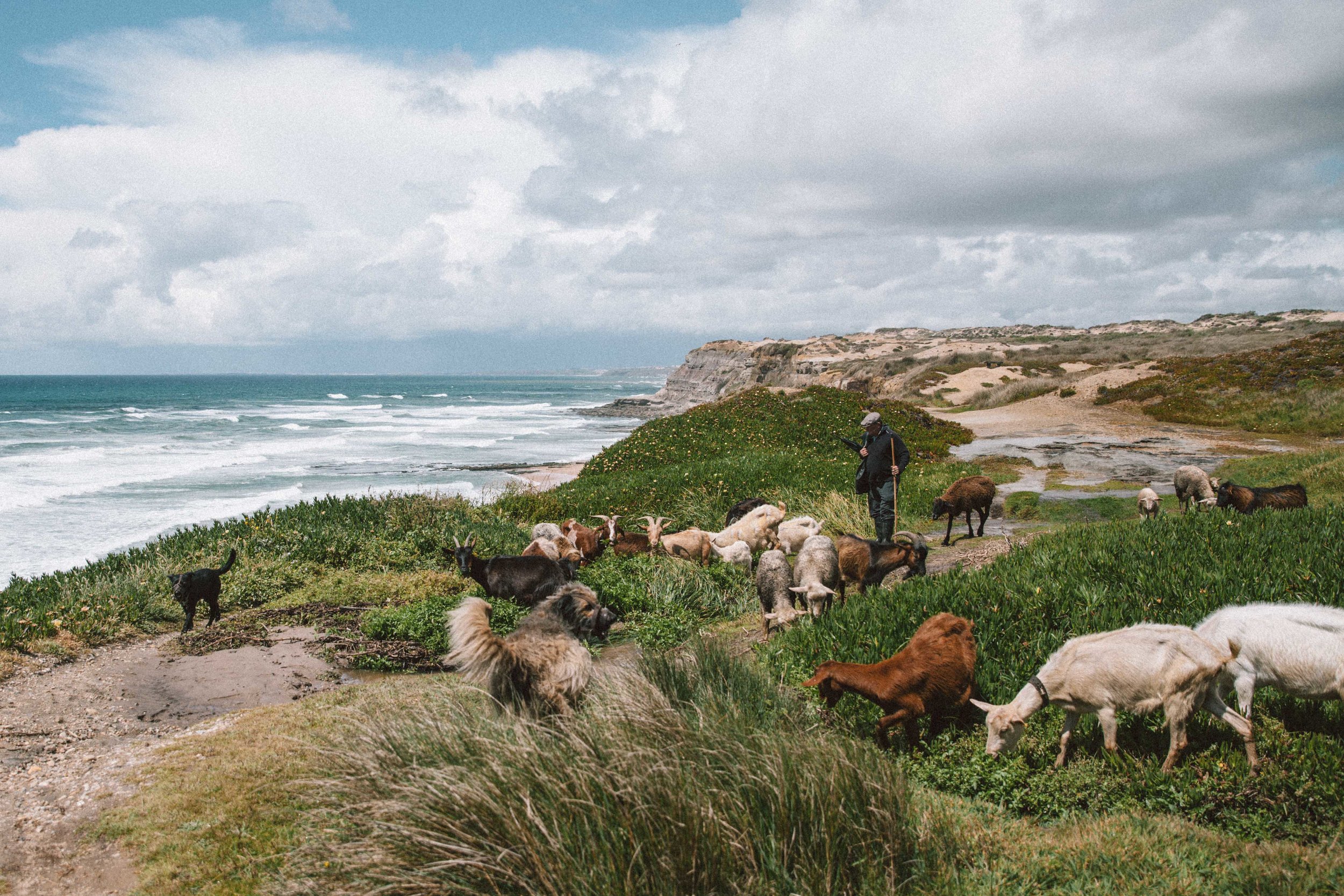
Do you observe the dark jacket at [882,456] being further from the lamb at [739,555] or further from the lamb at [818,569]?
the lamb at [818,569]

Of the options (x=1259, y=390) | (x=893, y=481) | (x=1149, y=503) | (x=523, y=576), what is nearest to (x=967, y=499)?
(x=893, y=481)

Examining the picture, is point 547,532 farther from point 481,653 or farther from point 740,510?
point 481,653

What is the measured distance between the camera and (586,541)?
45.0 ft

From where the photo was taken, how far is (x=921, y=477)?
18.6 m

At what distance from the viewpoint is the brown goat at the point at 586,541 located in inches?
531

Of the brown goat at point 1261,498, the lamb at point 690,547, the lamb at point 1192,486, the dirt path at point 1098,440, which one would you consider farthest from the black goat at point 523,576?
the dirt path at point 1098,440

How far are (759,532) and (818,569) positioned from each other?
13.2 ft

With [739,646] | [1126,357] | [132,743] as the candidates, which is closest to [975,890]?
[739,646]

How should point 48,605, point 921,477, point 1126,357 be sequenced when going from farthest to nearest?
point 1126,357, point 921,477, point 48,605

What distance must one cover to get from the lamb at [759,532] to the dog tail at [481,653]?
26.6ft

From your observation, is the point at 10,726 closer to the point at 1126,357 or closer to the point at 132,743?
the point at 132,743

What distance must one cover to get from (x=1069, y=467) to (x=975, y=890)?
19.0 m

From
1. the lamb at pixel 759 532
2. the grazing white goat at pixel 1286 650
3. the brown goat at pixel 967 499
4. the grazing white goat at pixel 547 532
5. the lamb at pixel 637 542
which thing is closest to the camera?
the grazing white goat at pixel 1286 650

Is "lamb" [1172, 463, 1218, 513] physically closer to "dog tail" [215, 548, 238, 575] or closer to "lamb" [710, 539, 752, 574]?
"lamb" [710, 539, 752, 574]
